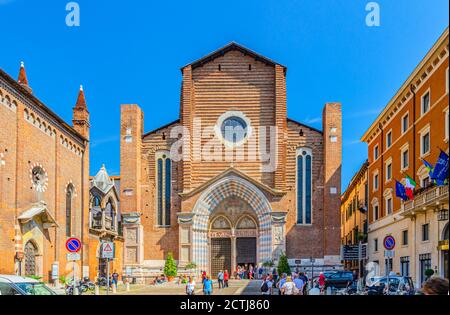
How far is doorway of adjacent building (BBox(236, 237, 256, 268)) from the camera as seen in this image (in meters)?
43.0

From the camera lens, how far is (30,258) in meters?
28.3

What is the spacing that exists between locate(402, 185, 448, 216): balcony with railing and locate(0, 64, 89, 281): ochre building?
1154 cm

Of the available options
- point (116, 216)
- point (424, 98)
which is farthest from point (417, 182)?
point (116, 216)

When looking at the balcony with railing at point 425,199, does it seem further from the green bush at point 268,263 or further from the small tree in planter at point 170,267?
the small tree in planter at point 170,267

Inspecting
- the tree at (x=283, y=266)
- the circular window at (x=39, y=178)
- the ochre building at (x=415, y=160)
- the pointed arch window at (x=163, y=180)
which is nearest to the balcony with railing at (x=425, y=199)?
the ochre building at (x=415, y=160)

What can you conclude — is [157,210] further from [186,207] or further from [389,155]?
[389,155]

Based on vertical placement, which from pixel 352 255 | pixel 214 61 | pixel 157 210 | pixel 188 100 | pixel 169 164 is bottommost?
pixel 352 255

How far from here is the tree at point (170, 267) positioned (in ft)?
128

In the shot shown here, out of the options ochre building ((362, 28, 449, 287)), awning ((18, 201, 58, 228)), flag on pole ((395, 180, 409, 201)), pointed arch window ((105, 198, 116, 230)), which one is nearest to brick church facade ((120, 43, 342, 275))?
pointed arch window ((105, 198, 116, 230))

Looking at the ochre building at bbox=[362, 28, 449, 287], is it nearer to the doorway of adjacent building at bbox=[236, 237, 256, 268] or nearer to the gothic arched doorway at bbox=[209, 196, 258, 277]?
the gothic arched doorway at bbox=[209, 196, 258, 277]

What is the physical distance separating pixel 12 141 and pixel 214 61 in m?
12.5

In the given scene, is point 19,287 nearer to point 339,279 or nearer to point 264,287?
point 264,287

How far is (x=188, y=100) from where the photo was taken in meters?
32.8

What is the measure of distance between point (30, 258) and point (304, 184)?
19144 millimetres
